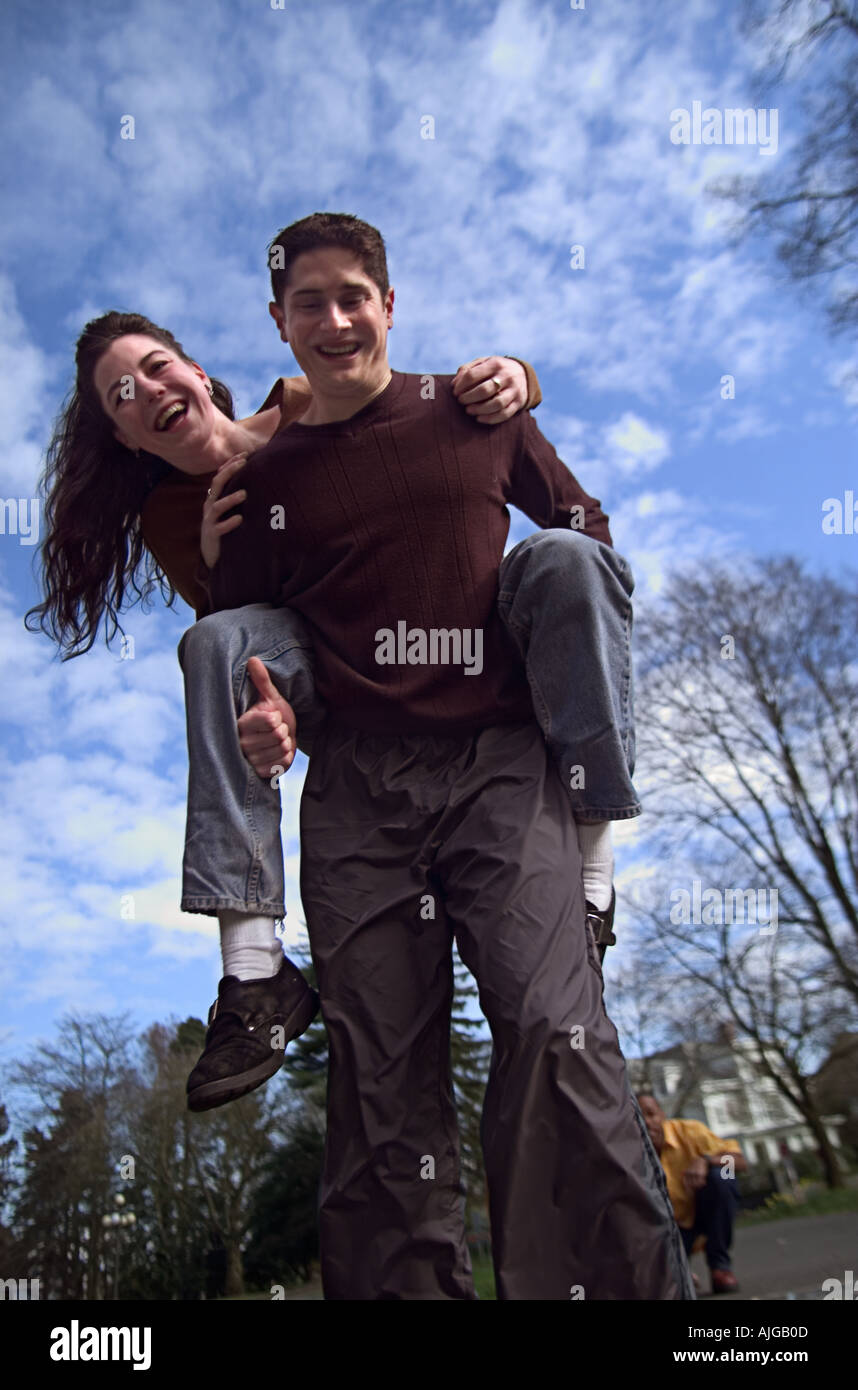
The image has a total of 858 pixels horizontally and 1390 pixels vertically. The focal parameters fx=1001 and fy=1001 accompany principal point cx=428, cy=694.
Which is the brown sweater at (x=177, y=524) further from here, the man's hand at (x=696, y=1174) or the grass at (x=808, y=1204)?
the grass at (x=808, y=1204)

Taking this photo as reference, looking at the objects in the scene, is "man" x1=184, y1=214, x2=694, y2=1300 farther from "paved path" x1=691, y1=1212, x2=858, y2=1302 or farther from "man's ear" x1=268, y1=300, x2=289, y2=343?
"paved path" x1=691, y1=1212, x2=858, y2=1302

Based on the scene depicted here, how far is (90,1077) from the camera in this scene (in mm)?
4605

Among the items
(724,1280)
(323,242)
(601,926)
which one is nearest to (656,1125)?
(724,1280)

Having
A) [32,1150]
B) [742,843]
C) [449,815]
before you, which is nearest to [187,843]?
[449,815]

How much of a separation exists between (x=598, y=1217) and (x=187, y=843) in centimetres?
66

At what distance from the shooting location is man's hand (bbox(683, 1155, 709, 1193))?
2.78 metres

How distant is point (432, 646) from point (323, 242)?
2.03ft

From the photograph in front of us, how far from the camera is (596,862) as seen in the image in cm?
143

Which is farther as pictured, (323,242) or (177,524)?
(177,524)

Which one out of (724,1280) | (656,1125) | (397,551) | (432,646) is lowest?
(724,1280)

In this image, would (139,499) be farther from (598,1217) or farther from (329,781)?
(598,1217)

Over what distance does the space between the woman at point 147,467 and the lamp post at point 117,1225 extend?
115 inches
